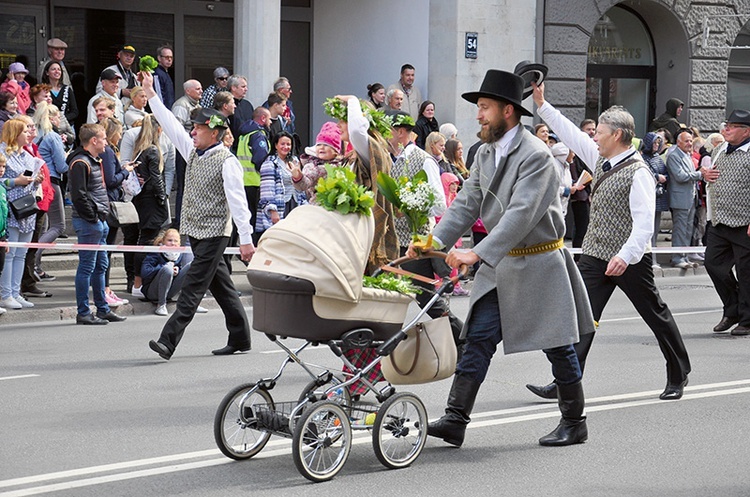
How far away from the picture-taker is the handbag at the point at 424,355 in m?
6.89

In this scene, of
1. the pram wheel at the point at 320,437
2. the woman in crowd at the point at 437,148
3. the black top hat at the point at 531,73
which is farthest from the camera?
the woman in crowd at the point at 437,148

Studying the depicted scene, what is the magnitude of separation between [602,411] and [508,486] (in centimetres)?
203

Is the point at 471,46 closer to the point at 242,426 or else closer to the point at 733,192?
the point at 733,192

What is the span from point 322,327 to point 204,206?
13.1 ft

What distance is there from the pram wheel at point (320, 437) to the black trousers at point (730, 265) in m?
6.53

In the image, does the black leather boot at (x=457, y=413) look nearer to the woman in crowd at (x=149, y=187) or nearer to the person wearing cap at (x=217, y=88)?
the woman in crowd at (x=149, y=187)

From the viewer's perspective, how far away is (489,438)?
300 inches

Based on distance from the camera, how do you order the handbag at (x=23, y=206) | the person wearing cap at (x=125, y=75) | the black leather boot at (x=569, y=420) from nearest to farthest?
the black leather boot at (x=569, y=420) < the handbag at (x=23, y=206) < the person wearing cap at (x=125, y=75)

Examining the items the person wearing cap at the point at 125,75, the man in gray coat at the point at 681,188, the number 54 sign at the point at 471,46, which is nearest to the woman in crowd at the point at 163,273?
the person wearing cap at the point at 125,75

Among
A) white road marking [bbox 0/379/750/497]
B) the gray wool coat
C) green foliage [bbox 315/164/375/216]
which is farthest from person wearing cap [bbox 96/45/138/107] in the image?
green foliage [bbox 315/164/375/216]

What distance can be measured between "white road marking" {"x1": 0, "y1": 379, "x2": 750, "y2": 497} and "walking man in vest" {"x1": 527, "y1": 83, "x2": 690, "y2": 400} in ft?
0.80

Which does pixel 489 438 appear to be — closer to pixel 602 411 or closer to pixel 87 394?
pixel 602 411

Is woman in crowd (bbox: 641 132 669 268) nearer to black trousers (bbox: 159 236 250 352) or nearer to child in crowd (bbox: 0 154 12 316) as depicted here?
black trousers (bbox: 159 236 250 352)

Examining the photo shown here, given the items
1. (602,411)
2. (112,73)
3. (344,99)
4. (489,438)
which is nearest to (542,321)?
(489,438)
